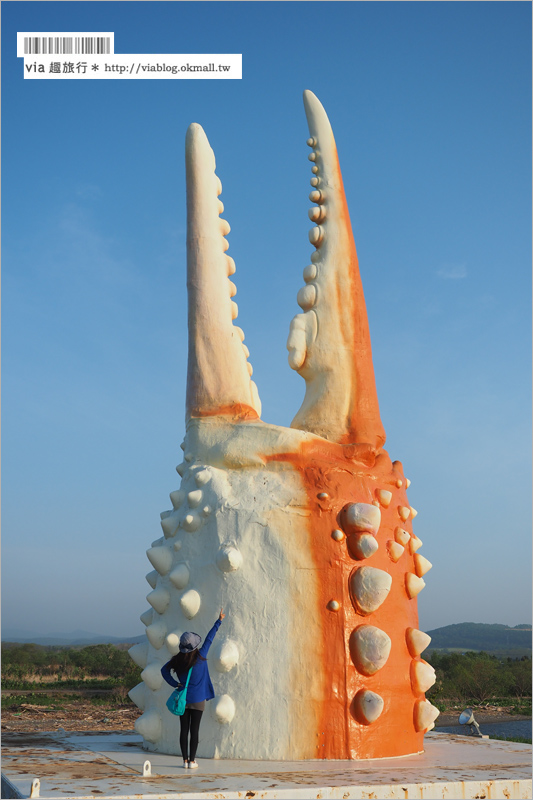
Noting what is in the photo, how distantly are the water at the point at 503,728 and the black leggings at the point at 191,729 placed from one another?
1373 cm

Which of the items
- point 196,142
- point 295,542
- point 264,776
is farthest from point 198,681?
point 196,142

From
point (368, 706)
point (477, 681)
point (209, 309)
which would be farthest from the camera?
point (477, 681)

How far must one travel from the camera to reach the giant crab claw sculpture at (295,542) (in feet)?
21.8

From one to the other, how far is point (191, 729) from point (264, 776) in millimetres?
723

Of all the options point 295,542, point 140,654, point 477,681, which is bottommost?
point 477,681

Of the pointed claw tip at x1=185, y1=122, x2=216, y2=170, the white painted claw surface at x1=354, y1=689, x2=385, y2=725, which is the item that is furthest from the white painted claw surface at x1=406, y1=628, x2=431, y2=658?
the pointed claw tip at x1=185, y1=122, x2=216, y2=170

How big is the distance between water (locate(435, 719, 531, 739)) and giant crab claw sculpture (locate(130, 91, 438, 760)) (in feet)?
41.1

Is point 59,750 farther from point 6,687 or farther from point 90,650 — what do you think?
point 90,650

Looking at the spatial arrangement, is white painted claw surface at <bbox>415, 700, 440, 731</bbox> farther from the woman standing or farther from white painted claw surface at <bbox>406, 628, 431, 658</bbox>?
the woman standing

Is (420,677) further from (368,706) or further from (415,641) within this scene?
(368,706)

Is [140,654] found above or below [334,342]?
below

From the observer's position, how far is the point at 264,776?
18.8 ft

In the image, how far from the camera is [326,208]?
8.60 m

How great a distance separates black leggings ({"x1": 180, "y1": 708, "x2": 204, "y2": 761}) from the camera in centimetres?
610
